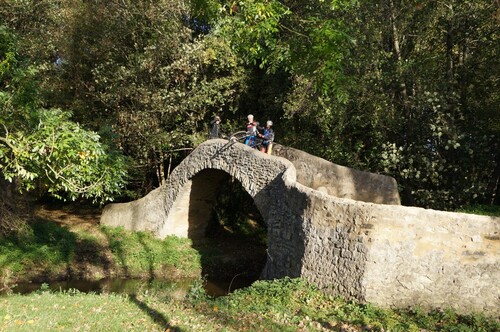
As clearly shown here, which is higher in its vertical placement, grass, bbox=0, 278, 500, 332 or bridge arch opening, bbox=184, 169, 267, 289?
bridge arch opening, bbox=184, 169, 267, 289

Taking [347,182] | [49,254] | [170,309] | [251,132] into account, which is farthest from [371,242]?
[49,254]

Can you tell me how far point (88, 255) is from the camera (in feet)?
54.1

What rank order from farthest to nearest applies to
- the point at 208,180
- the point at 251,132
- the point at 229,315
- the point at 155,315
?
1. the point at 208,180
2. the point at 251,132
3. the point at 229,315
4. the point at 155,315

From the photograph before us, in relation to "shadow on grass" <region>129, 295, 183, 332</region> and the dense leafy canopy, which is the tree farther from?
"shadow on grass" <region>129, 295, 183, 332</region>

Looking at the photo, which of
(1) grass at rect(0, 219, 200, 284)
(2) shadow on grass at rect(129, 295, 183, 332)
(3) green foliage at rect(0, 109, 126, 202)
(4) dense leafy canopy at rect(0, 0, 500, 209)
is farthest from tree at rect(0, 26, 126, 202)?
(1) grass at rect(0, 219, 200, 284)

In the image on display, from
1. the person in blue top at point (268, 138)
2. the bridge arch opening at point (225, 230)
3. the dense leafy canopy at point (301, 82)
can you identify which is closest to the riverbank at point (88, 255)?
the bridge arch opening at point (225, 230)

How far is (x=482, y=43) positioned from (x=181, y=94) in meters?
10.8

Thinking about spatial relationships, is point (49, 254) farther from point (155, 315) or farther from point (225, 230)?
point (155, 315)

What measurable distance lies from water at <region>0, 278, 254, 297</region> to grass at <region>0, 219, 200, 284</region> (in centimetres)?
40

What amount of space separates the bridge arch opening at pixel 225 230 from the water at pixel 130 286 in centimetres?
38

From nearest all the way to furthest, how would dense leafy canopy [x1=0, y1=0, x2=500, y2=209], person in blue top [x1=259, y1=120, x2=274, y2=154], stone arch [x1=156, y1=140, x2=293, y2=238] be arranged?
stone arch [x1=156, y1=140, x2=293, y2=238] < dense leafy canopy [x1=0, y1=0, x2=500, y2=209] < person in blue top [x1=259, y1=120, x2=274, y2=154]

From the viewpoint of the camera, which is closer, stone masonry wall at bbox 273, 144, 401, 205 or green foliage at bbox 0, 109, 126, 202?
green foliage at bbox 0, 109, 126, 202

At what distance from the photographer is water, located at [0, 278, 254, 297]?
1414 cm

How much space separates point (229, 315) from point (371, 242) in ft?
10.3
